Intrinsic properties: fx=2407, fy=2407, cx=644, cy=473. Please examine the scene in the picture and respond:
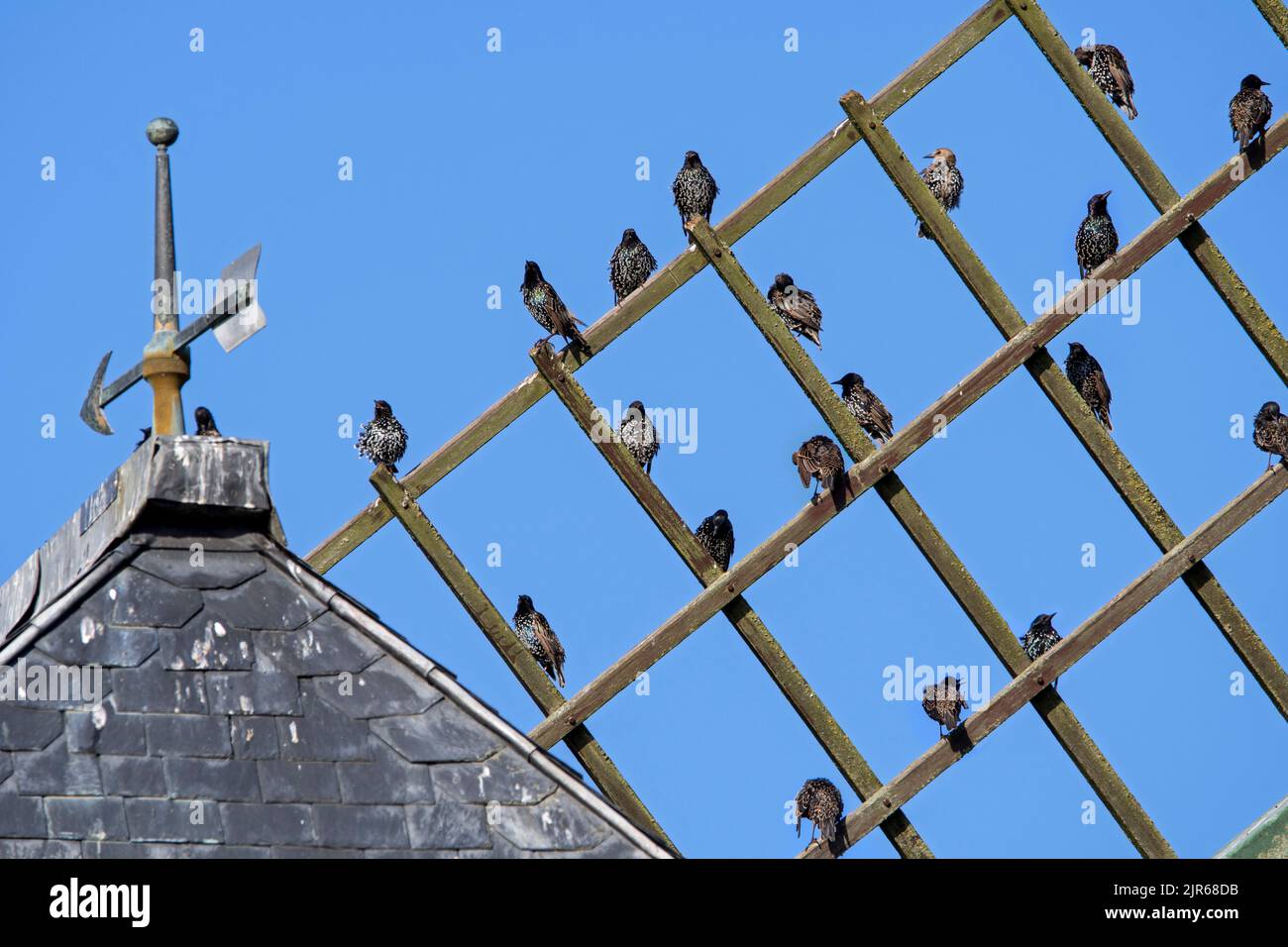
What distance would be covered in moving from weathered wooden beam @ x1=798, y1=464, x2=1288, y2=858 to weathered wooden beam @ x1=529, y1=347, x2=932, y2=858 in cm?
10

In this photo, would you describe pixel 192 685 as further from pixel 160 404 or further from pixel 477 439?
pixel 477 439

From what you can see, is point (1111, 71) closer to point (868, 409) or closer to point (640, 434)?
point (868, 409)

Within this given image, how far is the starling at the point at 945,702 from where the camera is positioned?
10016mm

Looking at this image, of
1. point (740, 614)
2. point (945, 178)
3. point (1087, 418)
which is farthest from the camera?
point (945, 178)

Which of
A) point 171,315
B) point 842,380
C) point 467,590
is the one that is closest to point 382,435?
point 842,380

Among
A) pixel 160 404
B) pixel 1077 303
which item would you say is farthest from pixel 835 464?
pixel 160 404

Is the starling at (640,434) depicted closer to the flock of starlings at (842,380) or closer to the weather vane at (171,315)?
the flock of starlings at (842,380)

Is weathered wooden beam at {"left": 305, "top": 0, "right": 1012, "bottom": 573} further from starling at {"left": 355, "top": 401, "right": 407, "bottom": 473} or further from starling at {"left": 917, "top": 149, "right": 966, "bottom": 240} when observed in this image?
starling at {"left": 355, "top": 401, "right": 407, "bottom": 473}

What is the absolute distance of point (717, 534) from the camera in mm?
9797

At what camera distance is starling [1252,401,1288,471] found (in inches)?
391

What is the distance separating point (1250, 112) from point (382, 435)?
5.48 m
